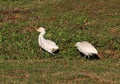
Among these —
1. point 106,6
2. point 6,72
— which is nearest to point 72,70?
point 6,72

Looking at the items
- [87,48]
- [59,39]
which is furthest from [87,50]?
[59,39]

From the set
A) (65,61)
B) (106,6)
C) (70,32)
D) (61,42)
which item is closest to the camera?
(65,61)

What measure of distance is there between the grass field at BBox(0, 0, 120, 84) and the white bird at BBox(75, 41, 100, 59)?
20 cm

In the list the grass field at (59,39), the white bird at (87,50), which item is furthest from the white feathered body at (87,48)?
the grass field at (59,39)

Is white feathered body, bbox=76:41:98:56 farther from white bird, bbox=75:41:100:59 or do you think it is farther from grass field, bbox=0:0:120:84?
grass field, bbox=0:0:120:84

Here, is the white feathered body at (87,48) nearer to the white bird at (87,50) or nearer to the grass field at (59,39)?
the white bird at (87,50)

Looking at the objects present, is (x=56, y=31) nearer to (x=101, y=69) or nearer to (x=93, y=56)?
(x=93, y=56)

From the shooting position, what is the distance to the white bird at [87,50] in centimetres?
1365

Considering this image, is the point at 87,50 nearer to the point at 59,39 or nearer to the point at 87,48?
the point at 87,48

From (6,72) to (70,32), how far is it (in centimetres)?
533

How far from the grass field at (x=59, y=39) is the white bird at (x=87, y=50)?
20cm

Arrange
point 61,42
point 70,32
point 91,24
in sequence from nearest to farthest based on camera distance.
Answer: point 61,42, point 70,32, point 91,24

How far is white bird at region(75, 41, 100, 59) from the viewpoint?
1365 cm

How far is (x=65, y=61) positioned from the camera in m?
13.5
